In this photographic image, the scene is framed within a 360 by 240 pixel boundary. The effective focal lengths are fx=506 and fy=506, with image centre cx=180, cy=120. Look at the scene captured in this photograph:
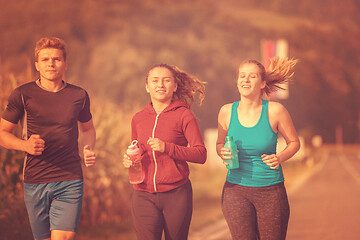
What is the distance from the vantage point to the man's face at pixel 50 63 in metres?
3.40

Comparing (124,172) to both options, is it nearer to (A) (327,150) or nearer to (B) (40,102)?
(B) (40,102)

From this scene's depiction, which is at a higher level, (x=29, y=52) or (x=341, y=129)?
(x=29, y=52)

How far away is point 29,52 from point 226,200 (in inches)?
1353

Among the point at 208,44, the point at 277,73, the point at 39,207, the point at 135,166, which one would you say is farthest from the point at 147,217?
the point at 208,44

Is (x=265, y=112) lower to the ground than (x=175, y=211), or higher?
higher

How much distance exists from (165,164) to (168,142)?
15 cm

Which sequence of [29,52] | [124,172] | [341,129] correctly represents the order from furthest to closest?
[29,52] → [341,129] → [124,172]

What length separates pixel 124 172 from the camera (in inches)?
286

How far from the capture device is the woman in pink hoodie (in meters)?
3.37

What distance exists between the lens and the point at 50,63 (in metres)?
3.40

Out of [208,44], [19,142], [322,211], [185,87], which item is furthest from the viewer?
[208,44]

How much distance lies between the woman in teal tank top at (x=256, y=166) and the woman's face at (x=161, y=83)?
50 cm

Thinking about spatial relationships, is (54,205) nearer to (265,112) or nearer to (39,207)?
(39,207)

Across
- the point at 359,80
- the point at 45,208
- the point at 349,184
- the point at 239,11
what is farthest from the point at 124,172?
the point at 239,11
